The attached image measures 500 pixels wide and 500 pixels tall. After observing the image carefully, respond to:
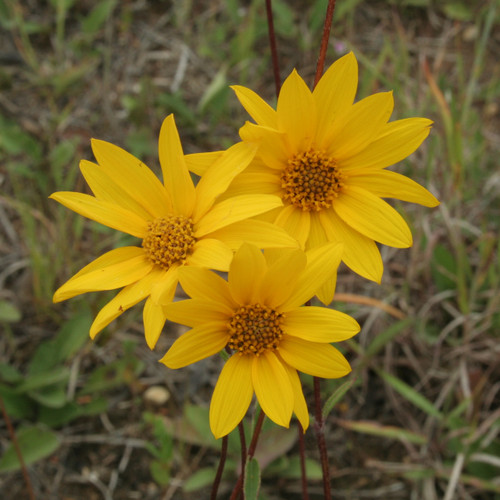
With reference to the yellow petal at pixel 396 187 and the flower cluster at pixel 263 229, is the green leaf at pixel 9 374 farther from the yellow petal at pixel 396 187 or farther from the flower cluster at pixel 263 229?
the yellow petal at pixel 396 187

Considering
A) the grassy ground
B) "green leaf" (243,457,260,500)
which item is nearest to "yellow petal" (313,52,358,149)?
the grassy ground

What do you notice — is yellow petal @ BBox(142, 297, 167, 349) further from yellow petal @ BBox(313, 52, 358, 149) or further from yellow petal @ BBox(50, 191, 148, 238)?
yellow petal @ BBox(313, 52, 358, 149)

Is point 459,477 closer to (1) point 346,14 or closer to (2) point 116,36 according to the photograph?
(1) point 346,14

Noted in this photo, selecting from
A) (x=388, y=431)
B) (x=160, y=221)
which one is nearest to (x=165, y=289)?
(x=160, y=221)

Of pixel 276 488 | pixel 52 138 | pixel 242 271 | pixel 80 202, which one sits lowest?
pixel 276 488

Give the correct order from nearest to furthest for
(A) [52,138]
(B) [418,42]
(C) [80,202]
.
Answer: (C) [80,202]
(A) [52,138]
(B) [418,42]

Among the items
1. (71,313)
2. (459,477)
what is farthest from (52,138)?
(459,477)
